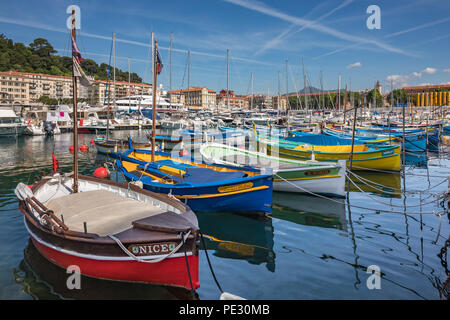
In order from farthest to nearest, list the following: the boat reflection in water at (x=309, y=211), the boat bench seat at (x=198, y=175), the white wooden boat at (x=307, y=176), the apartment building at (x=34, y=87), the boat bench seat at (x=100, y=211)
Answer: the apartment building at (x=34, y=87), the white wooden boat at (x=307, y=176), the boat bench seat at (x=198, y=175), the boat reflection in water at (x=309, y=211), the boat bench seat at (x=100, y=211)

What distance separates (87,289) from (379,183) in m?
18.4

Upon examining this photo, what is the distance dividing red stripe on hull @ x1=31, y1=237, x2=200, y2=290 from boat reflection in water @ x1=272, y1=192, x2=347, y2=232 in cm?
688

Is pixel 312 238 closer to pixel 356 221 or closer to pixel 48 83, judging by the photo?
pixel 356 221

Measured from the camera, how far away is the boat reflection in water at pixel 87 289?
6.83m

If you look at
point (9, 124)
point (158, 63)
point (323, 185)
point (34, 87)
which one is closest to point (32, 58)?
point (34, 87)

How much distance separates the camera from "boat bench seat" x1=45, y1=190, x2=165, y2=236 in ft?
23.8

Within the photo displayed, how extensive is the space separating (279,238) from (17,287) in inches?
303

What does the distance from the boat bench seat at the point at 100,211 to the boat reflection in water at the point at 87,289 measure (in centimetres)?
126

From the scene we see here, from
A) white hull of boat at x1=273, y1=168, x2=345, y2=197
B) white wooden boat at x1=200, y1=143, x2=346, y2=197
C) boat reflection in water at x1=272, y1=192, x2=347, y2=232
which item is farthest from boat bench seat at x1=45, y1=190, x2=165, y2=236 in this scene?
white hull of boat at x1=273, y1=168, x2=345, y2=197

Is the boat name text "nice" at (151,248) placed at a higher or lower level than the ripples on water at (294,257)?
higher

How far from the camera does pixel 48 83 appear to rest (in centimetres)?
13288

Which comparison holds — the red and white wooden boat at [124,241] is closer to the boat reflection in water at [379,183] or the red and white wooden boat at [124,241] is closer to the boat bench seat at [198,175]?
the boat bench seat at [198,175]

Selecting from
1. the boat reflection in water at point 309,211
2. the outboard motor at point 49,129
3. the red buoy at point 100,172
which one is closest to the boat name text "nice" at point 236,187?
the boat reflection in water at point 309,211
